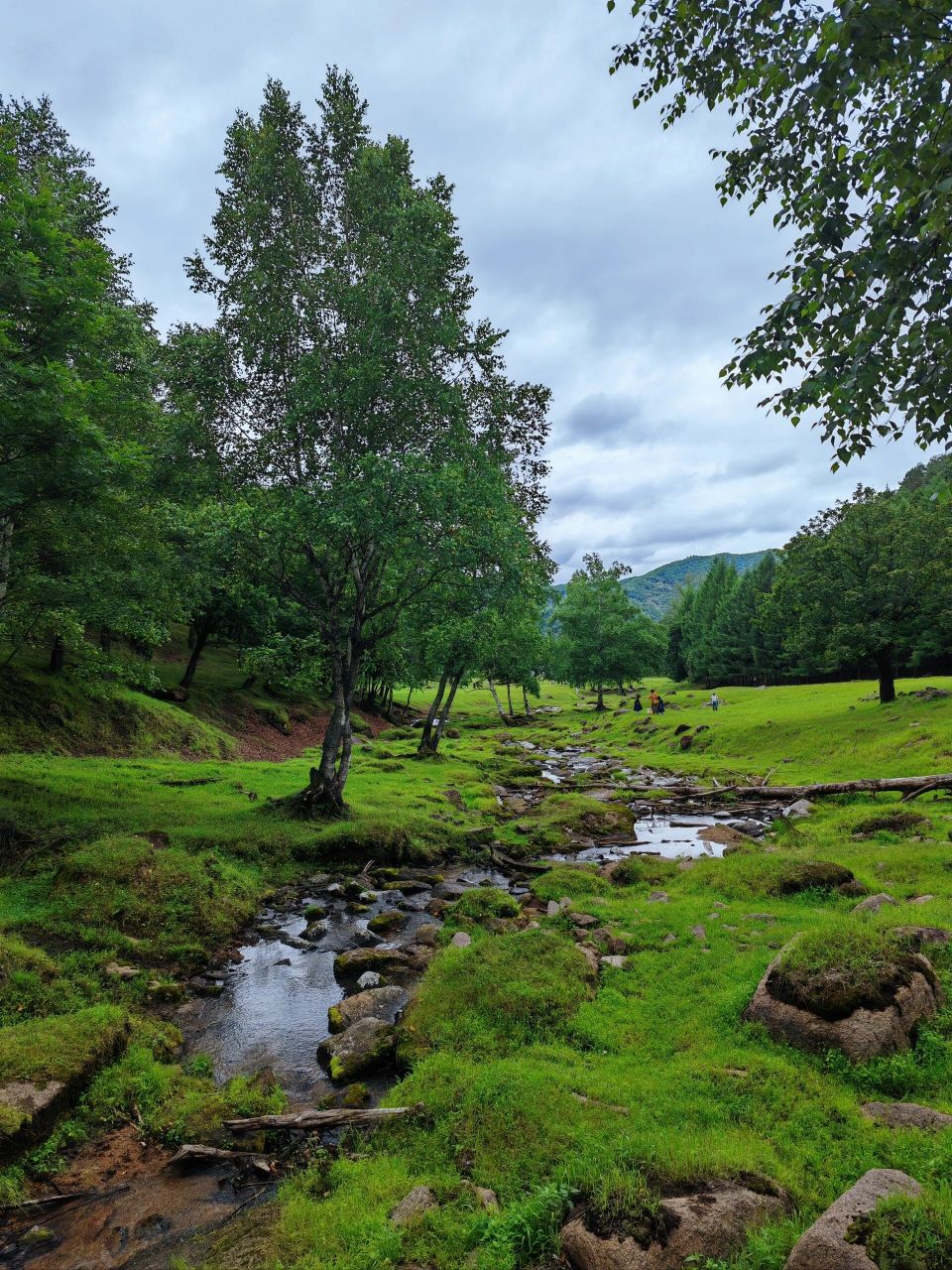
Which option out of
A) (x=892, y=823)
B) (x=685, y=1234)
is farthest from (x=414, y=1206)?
(x=892, y=823)

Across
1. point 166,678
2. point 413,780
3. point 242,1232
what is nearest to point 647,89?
point 242,1232

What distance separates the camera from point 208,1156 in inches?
269

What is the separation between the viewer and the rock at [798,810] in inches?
852

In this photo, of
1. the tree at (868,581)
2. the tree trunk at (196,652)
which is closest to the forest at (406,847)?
the tree at (868,581)

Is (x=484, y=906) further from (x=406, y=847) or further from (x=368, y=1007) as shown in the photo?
(x=406, y=847)

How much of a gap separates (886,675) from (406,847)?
35.0m

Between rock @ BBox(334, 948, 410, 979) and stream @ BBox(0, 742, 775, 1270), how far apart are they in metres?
0.22

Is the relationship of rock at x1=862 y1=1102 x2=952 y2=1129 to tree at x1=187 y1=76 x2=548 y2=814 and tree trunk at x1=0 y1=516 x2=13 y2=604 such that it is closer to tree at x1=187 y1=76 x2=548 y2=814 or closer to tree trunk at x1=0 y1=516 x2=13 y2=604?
tree at x1=187 y1=76 x2=548 y2=814

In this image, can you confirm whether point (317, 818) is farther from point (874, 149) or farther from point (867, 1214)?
point (874, 149)

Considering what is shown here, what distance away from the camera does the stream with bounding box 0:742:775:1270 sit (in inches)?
230

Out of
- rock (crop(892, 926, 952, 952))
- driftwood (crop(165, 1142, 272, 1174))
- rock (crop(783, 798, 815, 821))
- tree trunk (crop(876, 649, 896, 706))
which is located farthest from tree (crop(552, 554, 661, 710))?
driftwood (crop(165, 1142, 272, 1174))

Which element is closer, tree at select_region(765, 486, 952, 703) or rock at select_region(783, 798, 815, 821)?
rock at select_region(783, 798, 815, 821)

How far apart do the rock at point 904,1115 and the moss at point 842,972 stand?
1.25 meters

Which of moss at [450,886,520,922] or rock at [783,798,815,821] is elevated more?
moss at [450,886,520,922]
